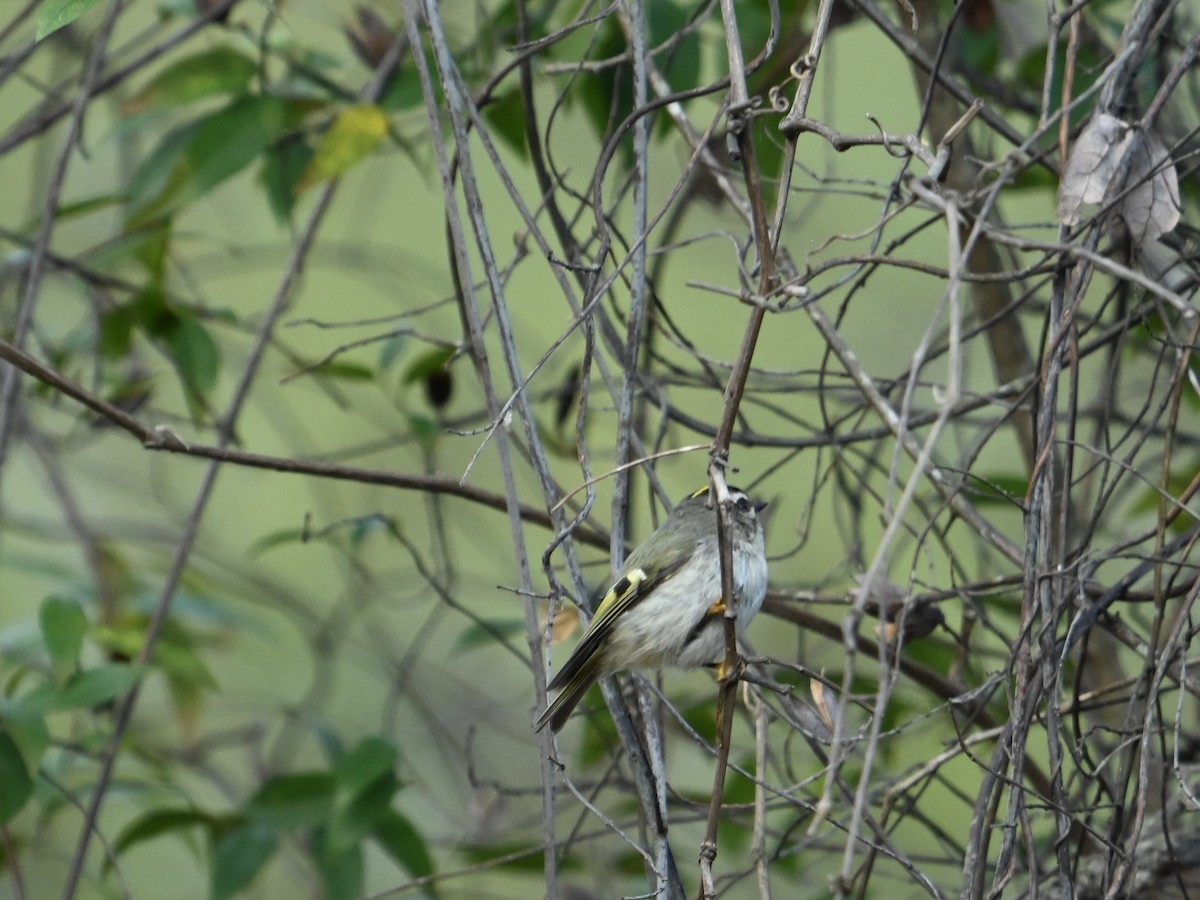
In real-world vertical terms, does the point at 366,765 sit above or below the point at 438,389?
below

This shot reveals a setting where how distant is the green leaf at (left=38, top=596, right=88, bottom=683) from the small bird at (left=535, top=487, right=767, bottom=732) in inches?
37.6

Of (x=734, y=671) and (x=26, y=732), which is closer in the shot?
(x=734, y=671)

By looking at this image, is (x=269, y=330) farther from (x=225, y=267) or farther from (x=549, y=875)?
(x=225, y=267)

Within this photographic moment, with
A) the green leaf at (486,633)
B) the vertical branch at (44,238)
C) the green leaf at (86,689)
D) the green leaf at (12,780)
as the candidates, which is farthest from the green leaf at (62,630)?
the green leaf at (486,633)

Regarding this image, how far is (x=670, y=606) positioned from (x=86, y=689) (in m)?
1.14

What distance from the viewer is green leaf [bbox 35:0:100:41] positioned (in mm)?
1577

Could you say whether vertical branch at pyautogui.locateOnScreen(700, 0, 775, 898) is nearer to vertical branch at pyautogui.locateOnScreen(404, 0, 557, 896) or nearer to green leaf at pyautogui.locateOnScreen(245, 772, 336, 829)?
vertical branch at pyautogui.locateOnScreen(404, 0, 557, 896)

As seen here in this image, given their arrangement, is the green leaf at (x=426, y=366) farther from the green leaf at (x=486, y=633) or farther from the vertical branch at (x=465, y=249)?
the vertical branch at (x=465, y=249)

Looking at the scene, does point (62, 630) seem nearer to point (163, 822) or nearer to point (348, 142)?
point (163, 822)

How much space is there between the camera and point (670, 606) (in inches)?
92.7

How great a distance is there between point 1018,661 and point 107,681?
5.64 feet

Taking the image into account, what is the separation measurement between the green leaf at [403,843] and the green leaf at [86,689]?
0.66 meters

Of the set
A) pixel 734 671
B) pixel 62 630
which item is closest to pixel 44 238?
pixel 62 630

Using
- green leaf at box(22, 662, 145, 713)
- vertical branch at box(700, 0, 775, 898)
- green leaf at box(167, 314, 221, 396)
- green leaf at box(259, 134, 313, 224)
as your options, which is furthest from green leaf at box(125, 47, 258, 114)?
vertical branch at box(700, 0, 775, 898)
